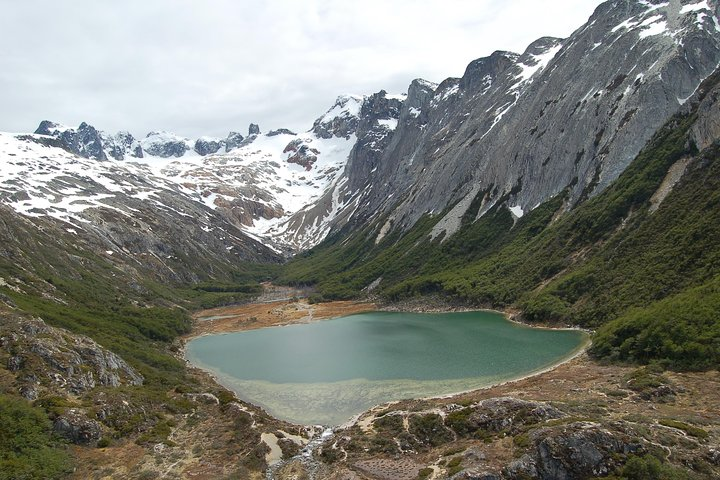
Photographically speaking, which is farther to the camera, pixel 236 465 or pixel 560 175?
pixel 560 175

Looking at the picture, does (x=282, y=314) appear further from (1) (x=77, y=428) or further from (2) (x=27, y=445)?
(2) (x=27, y=445)

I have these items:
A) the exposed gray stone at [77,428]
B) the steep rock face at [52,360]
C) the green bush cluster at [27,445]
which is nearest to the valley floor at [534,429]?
the exposed gray stone at [77,428]

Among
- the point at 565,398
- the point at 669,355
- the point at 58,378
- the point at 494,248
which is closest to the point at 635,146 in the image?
the point at 494,248

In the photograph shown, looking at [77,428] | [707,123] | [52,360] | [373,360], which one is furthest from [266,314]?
[707,123]

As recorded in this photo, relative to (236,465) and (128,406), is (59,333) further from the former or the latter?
(236,465)

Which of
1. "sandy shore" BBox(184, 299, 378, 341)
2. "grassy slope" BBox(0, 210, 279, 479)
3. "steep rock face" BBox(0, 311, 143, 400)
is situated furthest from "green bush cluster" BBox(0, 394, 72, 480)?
"sandy shore" BBox(184, 299, 378, 341)

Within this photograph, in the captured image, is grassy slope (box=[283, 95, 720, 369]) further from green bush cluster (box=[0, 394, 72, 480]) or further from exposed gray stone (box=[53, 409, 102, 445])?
green bush cluster (box=[0, 394, 72, 480])

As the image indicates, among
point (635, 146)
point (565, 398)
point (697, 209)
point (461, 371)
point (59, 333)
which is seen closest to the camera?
point (565, 398)

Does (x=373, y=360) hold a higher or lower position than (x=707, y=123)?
lower
